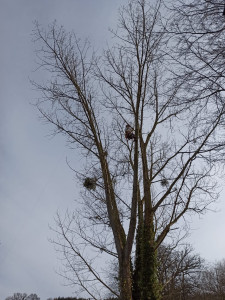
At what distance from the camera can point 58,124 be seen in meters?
8.64

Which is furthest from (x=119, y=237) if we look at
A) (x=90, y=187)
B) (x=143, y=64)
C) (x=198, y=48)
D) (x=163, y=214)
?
(x=198, y=48)

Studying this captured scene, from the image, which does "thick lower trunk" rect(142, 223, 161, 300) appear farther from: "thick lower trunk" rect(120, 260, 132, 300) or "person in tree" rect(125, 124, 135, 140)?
"person in tree" rect(125, 124, 135, 140)

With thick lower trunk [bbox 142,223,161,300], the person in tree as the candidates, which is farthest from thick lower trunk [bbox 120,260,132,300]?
the person in tree

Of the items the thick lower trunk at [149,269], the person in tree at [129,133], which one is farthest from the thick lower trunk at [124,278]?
the person in tree at [129,133]

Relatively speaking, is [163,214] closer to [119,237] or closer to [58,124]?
[119,237]

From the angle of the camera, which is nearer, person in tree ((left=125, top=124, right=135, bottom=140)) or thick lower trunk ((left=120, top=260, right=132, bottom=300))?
thick lower trunk ((left=120, top=260, right=132, bottom=300))

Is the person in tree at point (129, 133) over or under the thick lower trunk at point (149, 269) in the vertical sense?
over

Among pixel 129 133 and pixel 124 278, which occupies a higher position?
pixel 129 133

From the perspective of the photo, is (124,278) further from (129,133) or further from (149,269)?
(129,133)

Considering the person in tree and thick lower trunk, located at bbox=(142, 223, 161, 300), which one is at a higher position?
the person in tree

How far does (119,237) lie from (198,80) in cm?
488

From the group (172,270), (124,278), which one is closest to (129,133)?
(124,278)

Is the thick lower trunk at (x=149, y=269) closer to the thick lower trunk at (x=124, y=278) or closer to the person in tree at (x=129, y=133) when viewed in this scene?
the thick lower trunk at (x=124, y=278)

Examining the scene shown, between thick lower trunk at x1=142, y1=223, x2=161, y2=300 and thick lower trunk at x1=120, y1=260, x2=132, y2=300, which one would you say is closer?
thick lower trunk at x1=120, y1=260, x2=132, y2=300
